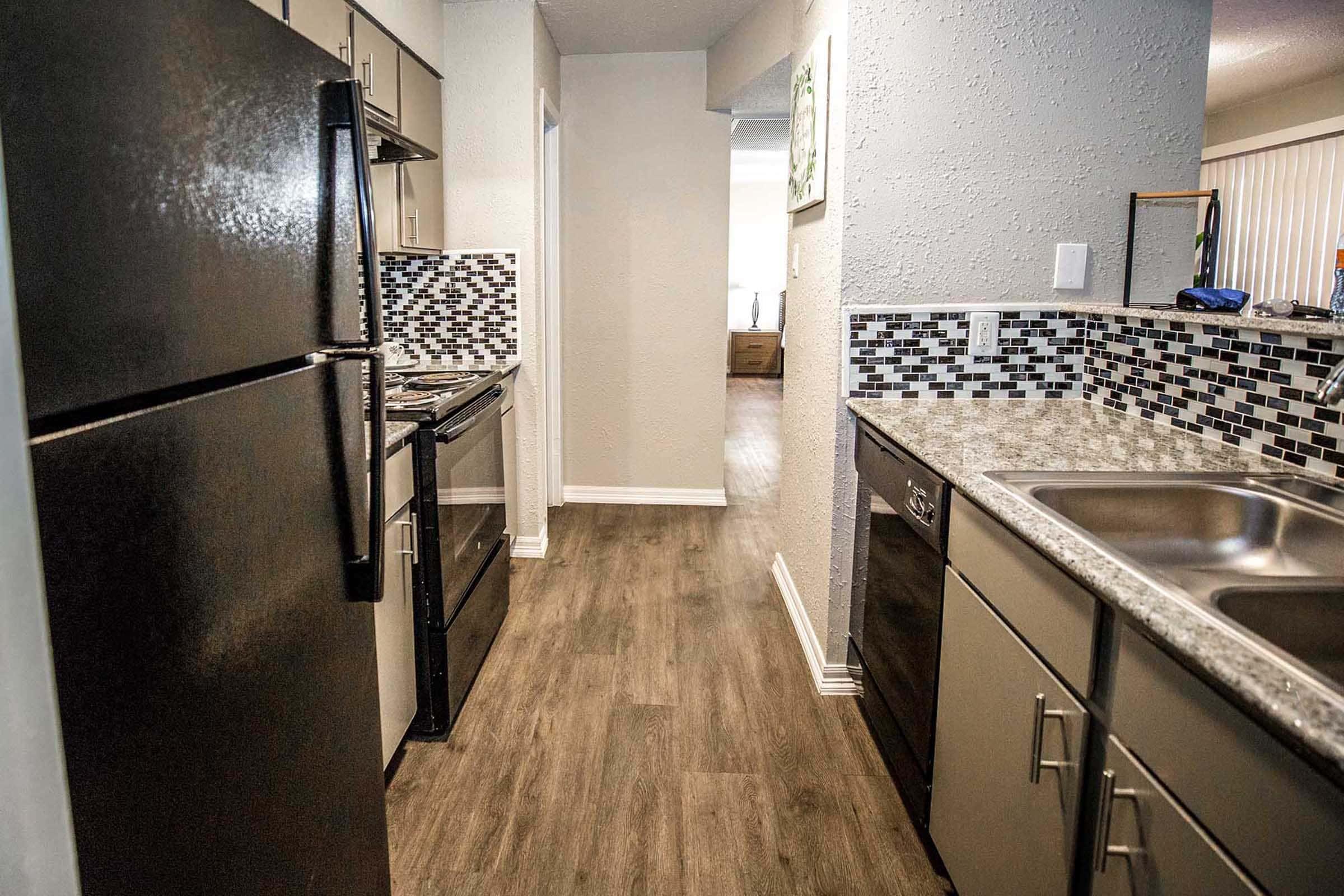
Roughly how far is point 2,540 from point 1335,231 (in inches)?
253

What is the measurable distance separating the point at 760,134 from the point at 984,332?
5210 millimetres

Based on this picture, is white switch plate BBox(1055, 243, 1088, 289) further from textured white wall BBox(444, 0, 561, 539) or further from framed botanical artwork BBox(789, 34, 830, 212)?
textured white wall BBox(444, 0, 561, 539)

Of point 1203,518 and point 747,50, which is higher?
point 747,50

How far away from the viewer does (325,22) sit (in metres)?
2.25

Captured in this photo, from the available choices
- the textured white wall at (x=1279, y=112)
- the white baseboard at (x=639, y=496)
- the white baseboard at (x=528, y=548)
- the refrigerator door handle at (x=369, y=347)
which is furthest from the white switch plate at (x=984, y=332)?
the textured white wall at (x=1279, y=112)

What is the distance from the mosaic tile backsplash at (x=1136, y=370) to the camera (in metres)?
1.50

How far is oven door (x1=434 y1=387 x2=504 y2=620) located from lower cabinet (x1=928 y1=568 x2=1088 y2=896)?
1268 millimetres

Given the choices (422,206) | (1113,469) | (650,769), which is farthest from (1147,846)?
(422,206)

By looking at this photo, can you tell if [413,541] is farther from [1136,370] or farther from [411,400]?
[1136,370]

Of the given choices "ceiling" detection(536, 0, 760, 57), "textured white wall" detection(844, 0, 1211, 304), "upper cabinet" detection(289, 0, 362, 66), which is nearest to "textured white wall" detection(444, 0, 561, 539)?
"ceiling" detection(536, 0, 760, 57)

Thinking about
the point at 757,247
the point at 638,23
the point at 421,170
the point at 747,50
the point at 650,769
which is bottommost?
the point at 650,769

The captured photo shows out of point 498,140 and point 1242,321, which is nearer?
point 1242,321

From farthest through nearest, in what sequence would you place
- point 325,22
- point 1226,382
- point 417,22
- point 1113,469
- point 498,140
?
point 498,140
point 417,22
point 325,22
point 1226,382
point 1113,469

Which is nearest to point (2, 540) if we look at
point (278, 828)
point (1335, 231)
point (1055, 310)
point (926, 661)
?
point (278, 828)
